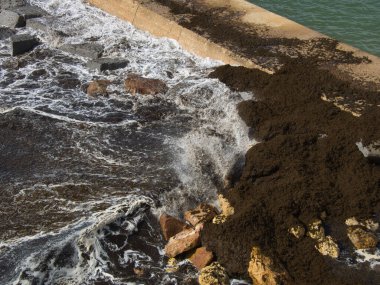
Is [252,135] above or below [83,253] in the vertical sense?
above

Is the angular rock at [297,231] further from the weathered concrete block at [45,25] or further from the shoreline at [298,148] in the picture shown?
the weathered concrete block at [45,25]

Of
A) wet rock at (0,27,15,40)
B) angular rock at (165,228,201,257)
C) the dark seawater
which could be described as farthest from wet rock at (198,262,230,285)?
wet rock at (0,27,15,40)

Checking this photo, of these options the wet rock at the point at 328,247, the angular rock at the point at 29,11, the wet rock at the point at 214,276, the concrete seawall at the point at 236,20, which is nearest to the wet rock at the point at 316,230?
the wet rock at the point at 328,247

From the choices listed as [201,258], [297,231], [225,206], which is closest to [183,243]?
[201,258]

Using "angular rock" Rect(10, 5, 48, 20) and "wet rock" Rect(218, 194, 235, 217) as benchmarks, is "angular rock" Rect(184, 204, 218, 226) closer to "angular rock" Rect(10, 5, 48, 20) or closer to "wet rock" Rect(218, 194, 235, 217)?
"wet rock" Rect(218, 194, 235, 217)

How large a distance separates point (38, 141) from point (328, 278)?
166 inches

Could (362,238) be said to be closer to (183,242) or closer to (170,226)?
(183,242)

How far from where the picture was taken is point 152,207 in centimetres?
572

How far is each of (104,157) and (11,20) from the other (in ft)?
17.5

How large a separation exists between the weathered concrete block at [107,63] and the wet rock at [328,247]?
16.5 feet

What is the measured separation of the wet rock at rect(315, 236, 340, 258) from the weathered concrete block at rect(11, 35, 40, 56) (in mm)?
6633

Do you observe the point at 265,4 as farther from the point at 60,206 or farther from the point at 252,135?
the point at 60,206

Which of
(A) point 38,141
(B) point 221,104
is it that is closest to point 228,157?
(B) point 221,104

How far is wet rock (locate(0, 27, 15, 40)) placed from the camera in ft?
32.6
